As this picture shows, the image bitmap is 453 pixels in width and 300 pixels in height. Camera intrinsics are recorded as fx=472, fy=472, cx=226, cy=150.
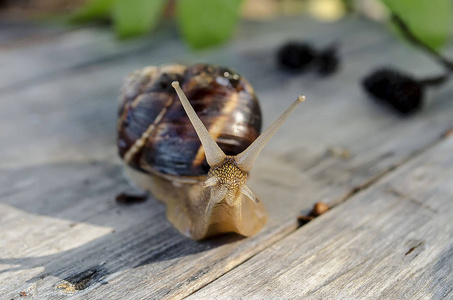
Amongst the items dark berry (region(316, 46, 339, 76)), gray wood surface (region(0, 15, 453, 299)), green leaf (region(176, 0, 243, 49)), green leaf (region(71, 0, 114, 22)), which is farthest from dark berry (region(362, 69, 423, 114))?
green leaf (region(71, 0, 114, 22))

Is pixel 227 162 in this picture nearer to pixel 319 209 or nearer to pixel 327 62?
pixel 319 209

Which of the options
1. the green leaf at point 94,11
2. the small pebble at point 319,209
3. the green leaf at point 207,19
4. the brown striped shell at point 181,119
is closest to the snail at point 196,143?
the brown striped shell at point 181,119

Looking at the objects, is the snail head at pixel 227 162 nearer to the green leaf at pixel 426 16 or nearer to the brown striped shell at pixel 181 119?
the brown striped shell at pixel 181 119

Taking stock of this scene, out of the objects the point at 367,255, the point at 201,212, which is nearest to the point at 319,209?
the point at 367,255

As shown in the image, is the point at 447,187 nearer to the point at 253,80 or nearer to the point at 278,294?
the point at 278,294

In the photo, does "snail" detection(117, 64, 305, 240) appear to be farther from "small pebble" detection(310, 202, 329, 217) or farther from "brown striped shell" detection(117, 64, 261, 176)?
"small pebble" detection(310, 202, 329, 217)

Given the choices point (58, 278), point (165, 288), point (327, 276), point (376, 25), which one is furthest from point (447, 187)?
point (376, 25)
